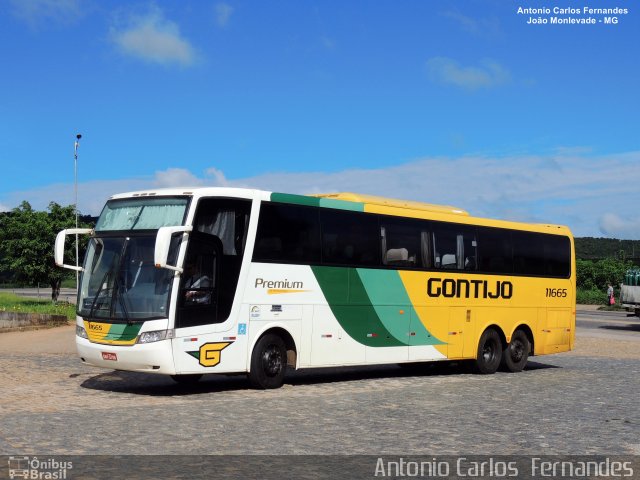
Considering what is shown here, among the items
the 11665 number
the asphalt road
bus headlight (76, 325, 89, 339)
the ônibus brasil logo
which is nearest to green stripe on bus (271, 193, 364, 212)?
the asphalt road

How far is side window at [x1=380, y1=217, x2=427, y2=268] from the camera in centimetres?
1812

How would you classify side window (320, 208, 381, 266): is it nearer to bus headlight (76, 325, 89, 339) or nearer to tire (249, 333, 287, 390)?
tire (249, 333, 287, 390)

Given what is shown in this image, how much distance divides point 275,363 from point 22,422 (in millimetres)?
5540

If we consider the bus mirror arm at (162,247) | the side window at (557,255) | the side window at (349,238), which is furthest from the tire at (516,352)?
the bus mirror arm at (162,247)

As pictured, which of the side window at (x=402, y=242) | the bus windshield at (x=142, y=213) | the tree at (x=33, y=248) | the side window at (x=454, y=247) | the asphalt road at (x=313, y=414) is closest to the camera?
the asphalt road at (x=313, y=414)

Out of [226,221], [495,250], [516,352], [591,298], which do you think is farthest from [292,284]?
[591,298]

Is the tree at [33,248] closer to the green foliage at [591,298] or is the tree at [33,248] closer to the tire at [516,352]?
the tire at [516,352]

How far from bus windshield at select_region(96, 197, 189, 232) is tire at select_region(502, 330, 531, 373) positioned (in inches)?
374

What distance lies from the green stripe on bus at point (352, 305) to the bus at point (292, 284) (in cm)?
3

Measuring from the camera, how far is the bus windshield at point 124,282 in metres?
14.4

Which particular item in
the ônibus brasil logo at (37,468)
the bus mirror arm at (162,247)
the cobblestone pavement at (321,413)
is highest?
the bus mirror arm at (162,247)

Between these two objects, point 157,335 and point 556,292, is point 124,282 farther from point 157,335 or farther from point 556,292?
point 556,292

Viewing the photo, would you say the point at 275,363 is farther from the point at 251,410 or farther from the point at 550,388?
the point at 550,388

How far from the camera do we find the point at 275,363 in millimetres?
15844
